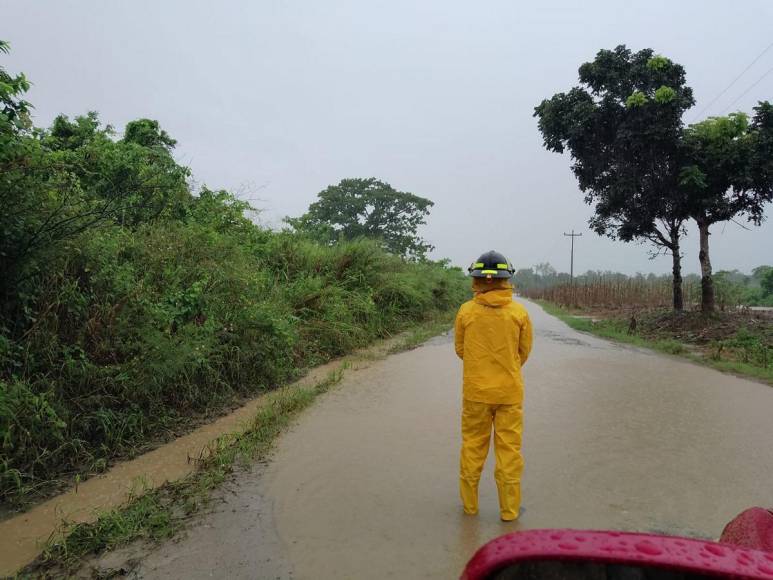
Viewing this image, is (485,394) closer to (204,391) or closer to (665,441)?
(665,441)

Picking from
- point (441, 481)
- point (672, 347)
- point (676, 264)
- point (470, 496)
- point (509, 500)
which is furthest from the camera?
point (676, 264)

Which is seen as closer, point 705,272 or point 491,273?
point 491,273

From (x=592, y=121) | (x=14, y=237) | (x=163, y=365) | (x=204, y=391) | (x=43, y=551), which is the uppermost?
(x=592, y=121)

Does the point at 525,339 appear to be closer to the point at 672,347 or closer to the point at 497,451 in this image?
the point at 497,451

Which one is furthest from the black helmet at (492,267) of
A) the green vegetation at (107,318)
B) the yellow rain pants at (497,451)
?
the green vegetation at (107,318)

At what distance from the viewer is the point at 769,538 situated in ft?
3.52

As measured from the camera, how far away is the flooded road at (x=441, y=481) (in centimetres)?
290

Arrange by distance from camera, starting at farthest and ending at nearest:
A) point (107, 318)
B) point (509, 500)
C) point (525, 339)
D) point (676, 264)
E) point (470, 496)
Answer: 1. point (676, 264)
2. point (107, 318)
3. point (525, 339)
4. point (470, 496)
5. point (509, 500)

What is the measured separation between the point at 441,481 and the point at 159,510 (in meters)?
2.03

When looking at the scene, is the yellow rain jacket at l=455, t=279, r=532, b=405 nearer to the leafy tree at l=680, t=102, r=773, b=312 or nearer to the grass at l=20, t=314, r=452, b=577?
the grass at l=20, t=314, r=452, b=577

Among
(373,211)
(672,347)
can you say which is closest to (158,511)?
(672,347)

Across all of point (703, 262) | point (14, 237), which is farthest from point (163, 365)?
point (703, 262)

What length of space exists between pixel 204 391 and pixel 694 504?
4879 mm

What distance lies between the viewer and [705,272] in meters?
13.5
